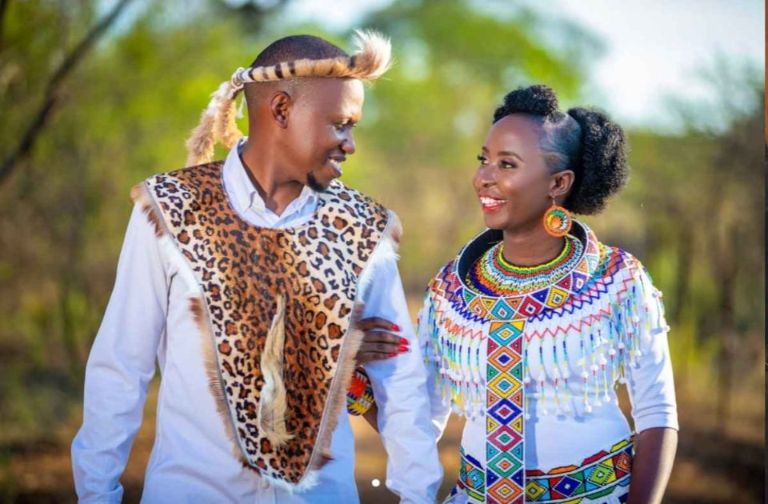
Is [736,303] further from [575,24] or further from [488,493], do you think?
[488,493]

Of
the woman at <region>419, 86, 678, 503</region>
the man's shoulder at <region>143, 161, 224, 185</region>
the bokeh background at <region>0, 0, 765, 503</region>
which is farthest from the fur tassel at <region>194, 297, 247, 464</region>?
the bokeh background at <region>0, 0, 765, 503</region>

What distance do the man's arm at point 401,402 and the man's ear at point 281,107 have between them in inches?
20.1

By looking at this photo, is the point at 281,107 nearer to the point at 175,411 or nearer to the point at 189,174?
the point at 189,174

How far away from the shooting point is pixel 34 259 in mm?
7676

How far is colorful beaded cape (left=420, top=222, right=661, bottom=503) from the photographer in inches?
119

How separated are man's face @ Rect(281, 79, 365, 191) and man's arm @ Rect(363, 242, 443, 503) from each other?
0.36 metres

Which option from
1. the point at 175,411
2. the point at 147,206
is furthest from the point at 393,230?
the point at 175,411

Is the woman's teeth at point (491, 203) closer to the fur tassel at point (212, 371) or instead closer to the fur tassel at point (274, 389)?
the fur tassel at point (274, 389)

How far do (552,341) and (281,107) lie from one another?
1.10m

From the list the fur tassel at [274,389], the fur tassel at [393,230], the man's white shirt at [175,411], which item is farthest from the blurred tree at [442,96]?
the fur tassel at [274,389]

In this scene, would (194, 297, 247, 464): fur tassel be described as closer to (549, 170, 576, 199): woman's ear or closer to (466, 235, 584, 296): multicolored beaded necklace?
(466, 235, 584, 296): multicolored beaded necklace

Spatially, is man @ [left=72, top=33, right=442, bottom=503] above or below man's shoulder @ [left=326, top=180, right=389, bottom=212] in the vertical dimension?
below

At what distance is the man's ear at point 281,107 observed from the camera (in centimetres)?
286

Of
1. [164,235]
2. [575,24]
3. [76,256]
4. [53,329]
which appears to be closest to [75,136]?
[76,256]
